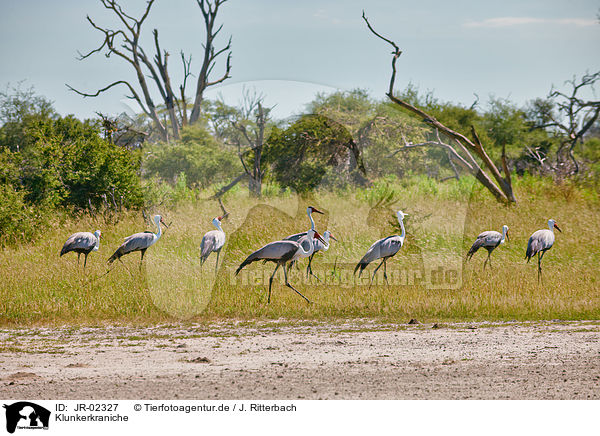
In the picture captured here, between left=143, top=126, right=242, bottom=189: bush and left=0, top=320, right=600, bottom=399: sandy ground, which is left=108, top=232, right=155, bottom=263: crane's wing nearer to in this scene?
left=0, top=320, right=600, bottom=399: sandy ground

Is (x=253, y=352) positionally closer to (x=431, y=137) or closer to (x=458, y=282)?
(x=458, y=282)

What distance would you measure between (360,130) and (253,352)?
9.41m

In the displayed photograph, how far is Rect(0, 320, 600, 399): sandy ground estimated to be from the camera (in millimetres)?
5871

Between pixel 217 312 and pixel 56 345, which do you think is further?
pixel 217 312

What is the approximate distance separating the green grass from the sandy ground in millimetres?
691

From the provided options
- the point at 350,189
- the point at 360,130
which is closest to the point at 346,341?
the point at 350,189

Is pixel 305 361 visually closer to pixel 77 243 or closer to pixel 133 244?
pixel 133 244

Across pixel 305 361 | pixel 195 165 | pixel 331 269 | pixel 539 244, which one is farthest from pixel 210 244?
pixel 539 244

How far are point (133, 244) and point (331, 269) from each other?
351cm

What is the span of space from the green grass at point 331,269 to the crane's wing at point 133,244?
31 centimetres

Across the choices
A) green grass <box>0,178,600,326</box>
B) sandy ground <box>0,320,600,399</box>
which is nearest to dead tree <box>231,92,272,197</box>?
green grass <box>0,178,600,326</box>

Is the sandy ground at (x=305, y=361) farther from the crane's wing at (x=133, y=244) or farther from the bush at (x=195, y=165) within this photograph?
the bush at (x=195, y=165)

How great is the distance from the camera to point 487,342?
7.97m

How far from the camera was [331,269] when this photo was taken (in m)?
12.1
